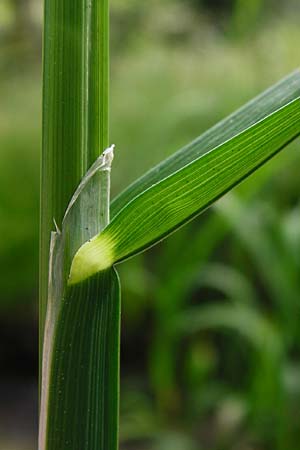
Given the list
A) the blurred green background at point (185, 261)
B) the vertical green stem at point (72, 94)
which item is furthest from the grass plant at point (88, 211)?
the blurred green background at point (185, 261)

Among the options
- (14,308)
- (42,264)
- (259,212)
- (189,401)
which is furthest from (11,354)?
(42,264)

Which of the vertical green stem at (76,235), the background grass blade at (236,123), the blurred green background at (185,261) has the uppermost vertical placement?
the blurred green background at (185,261)

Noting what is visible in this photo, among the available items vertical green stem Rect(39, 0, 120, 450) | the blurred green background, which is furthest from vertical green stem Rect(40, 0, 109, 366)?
the blurred green background

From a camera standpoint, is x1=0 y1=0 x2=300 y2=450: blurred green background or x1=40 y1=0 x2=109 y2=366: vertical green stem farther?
x1=0 y1=0 x2=300 y2=450: blurred green background

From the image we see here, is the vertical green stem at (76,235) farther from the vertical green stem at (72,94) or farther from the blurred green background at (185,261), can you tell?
the blurred green background at (185,261)

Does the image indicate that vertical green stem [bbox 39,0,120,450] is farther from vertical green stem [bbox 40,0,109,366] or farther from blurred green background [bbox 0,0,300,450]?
blurred green background [bbox 0,0,300,450]

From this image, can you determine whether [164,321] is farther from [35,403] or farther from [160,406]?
[35,403]

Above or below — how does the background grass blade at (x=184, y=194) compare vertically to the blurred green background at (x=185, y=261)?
below

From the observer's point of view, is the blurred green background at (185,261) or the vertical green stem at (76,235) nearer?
the vertical green stem at (76,235)

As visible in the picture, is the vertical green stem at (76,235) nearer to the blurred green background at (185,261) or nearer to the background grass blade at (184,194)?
the background grass blade at (184,194)
